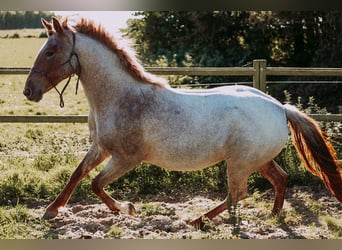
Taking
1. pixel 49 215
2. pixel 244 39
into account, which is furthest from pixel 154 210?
pixel 244 39

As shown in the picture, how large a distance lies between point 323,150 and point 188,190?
1520 mm

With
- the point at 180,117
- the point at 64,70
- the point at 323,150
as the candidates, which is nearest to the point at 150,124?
the point at 180,117

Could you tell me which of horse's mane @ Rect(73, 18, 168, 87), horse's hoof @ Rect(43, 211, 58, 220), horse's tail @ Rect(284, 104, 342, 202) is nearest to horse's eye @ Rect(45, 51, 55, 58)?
horse's mane @ Rect(73, 18, 168, 87)

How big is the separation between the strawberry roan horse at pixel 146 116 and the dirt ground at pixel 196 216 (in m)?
0.19

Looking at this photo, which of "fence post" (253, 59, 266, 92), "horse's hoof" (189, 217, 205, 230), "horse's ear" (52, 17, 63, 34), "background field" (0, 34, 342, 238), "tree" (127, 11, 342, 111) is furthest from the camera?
"tree" (127, 11, 342, 111)

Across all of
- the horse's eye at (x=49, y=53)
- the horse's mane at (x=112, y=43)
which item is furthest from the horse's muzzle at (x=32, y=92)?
the horse's mane at (x=112, y=43)

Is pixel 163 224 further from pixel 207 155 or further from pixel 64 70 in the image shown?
pixel 64 70

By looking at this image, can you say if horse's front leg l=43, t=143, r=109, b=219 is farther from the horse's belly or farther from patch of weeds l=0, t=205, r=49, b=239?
the horse's belly

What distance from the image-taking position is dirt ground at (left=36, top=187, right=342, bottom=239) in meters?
4.07

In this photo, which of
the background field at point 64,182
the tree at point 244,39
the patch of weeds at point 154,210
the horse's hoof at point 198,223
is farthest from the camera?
the tree at point 244,39

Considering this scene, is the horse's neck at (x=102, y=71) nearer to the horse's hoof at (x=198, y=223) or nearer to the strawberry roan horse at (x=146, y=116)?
the strawberry roan horse at (x=146, y=116)

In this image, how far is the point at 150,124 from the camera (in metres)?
4.02

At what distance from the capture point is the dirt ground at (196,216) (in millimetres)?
4066

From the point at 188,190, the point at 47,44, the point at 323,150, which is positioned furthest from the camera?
the point at 188,190
